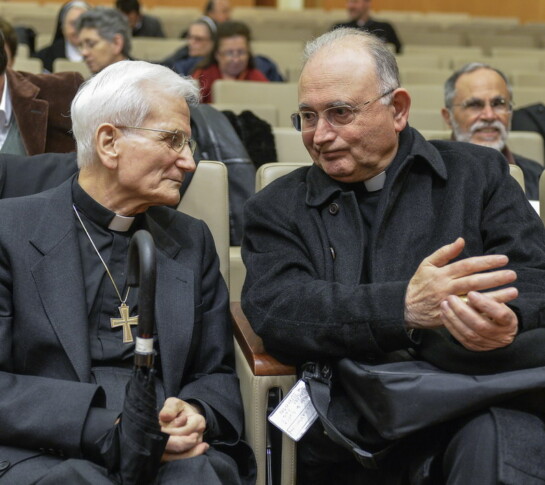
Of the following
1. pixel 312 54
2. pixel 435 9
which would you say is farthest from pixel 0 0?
pixel 312 54

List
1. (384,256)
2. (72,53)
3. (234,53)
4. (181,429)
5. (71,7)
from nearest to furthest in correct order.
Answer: (181,429) < (384,256) < (234,53) < (72,53) < (71,7)

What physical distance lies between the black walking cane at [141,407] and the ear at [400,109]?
83 centimetres

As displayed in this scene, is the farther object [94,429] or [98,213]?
[98,213]

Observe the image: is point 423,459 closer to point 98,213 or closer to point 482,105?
point 98,213

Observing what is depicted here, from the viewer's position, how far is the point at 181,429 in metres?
1.74

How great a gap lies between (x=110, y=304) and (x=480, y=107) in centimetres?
204

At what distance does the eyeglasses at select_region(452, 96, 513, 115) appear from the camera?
3480 mm

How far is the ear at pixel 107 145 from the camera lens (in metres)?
1.91

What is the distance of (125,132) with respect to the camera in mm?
1911

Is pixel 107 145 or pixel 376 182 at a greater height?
pixel 107 145

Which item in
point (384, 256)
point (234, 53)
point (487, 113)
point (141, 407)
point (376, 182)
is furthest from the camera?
point (234, 53)

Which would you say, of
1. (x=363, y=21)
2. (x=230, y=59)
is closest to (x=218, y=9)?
(x=363, y=21)

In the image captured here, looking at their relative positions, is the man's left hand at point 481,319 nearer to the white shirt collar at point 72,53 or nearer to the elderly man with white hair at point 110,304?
the elderly man with white hair at point 110,304

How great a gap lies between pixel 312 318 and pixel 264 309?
0.13 m
